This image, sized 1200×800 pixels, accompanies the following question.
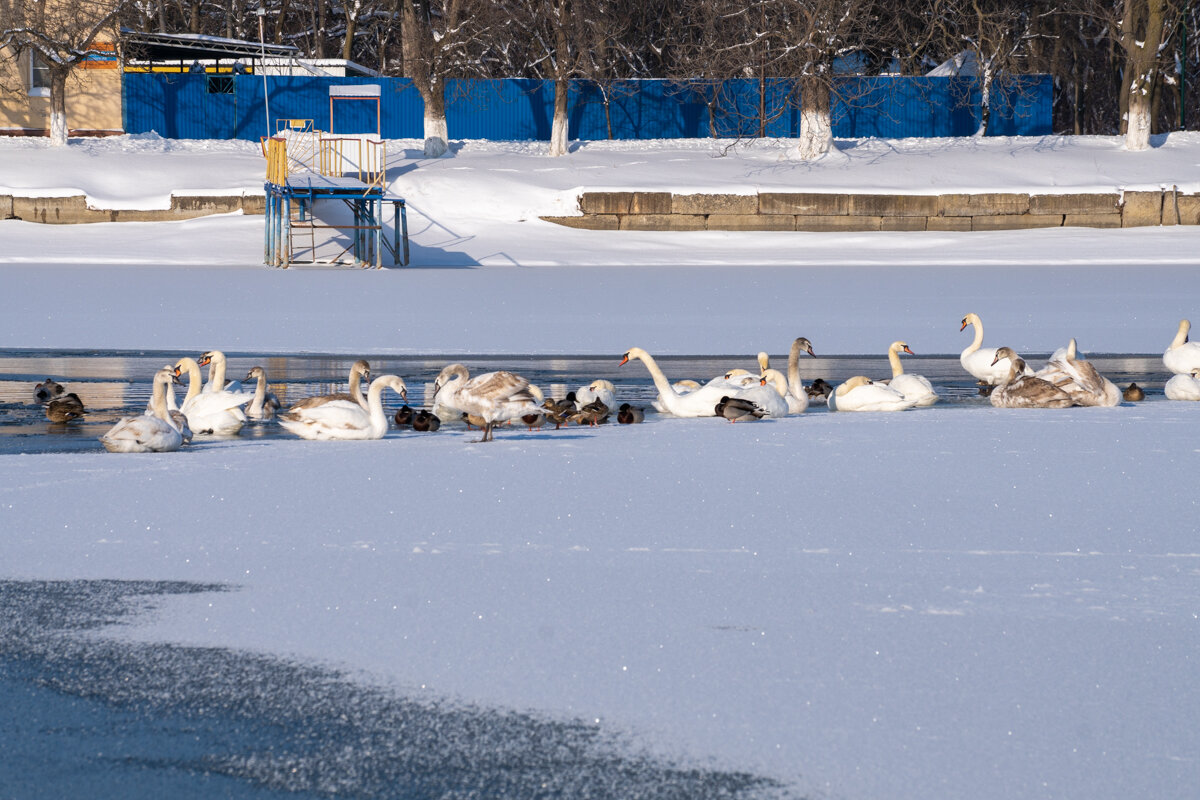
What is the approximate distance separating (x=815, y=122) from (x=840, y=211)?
4387mm

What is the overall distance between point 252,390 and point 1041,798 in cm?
898

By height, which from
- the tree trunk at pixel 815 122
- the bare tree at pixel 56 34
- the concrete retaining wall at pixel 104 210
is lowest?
the concrete retaining wall at pixel 104 210

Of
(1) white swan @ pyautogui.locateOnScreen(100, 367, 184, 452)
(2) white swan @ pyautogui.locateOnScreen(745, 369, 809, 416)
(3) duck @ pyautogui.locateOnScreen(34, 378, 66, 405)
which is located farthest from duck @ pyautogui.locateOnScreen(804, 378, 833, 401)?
(3) duck @ pyautogui.locateOnScreen(34, 378, 66, 405)

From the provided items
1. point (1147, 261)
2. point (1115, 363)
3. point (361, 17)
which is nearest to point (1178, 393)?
point (1115, 363)

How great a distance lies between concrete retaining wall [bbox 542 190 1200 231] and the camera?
31.8 metres

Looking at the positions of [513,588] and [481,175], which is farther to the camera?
[481,175]

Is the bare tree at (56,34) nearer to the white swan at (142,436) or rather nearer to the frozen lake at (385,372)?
the frozen lake at (385,372)

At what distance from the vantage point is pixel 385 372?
1281cm

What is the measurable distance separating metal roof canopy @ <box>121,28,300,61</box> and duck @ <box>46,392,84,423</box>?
29844mm

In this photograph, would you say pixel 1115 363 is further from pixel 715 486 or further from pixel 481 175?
pixel 481 175

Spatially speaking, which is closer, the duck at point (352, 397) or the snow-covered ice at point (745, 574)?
the snow-covered ice at point (745, 574)

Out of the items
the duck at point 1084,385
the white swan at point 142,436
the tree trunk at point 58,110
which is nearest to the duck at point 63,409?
the white swan at point 142,436

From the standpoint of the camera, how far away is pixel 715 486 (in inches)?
276

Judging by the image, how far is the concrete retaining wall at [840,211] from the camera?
104ft
